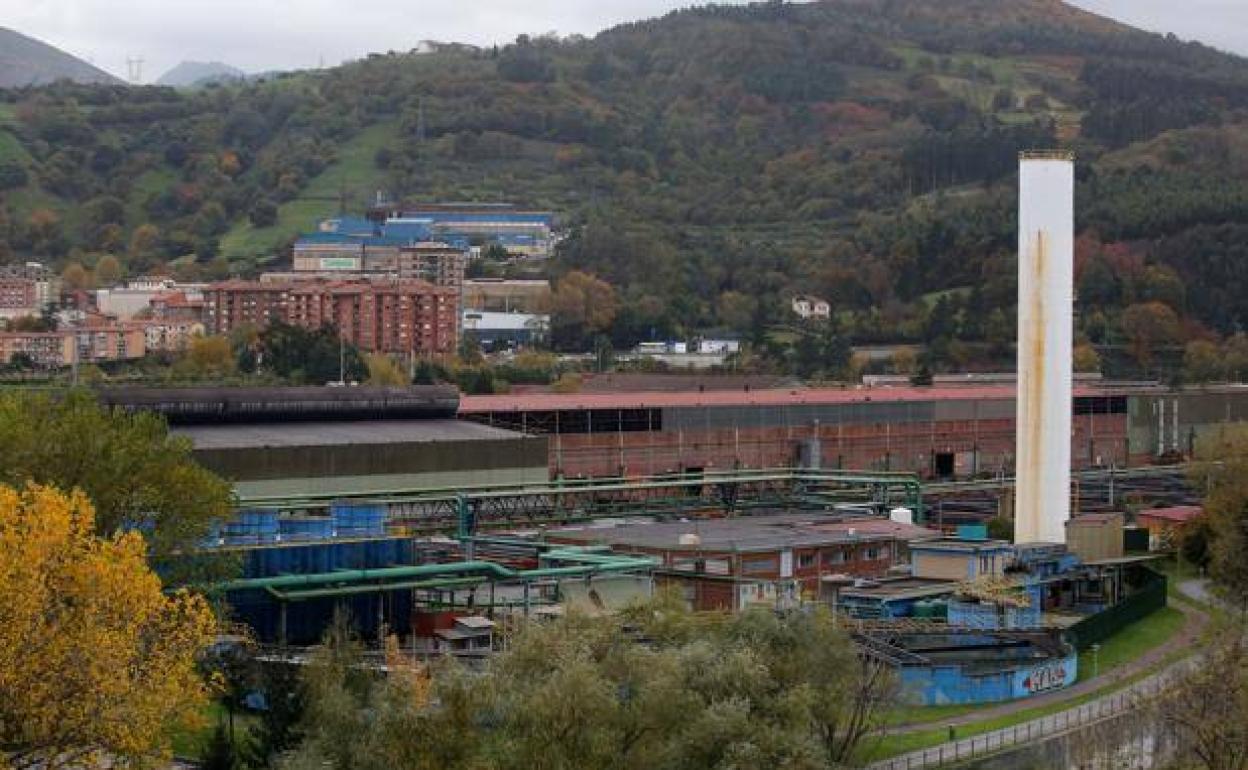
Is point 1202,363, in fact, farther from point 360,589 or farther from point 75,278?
point 360,589

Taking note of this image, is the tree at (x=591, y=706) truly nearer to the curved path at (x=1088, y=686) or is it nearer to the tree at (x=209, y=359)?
the curved path at (x=1088, y=686)

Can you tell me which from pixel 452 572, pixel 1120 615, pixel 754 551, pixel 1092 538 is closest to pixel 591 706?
pixel 452 572

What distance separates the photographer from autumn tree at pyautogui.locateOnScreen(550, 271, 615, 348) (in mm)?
102312

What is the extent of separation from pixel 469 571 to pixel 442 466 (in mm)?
12886

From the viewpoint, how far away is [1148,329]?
97.8 metres

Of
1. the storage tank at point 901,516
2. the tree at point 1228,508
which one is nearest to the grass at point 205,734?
the tree at point 1228,508

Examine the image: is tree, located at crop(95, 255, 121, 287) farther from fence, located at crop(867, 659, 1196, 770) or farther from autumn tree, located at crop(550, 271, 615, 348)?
fence, located at crop(867, 659, 1196, 770)

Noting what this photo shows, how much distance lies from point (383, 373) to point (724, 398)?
19.7m

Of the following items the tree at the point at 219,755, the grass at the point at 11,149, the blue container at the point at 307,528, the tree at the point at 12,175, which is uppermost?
the grass at the point at 11,149

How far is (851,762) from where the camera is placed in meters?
27.7

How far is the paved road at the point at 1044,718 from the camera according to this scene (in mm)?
29984

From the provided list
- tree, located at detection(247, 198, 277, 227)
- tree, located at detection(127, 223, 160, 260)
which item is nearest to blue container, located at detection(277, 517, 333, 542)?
tree, located at detection(127, 223, 160, 260)

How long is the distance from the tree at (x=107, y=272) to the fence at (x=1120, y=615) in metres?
83.0

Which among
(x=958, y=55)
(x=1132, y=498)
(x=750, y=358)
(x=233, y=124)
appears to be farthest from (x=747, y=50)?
(x=1132, y=498)
